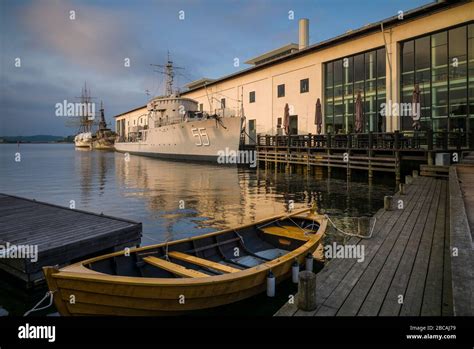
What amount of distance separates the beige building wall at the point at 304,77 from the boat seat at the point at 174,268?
24.4m

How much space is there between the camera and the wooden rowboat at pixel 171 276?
5.20 metres

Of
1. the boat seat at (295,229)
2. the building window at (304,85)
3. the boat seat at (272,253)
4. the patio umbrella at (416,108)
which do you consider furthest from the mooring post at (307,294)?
the building window at (304,85)

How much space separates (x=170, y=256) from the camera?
696 cm

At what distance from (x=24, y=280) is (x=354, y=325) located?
6.26m

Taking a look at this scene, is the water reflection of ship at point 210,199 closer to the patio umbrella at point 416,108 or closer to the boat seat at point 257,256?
the boat seat at point 257,256

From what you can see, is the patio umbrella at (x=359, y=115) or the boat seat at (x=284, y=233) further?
the patio umbrella at (x=359, y=115)

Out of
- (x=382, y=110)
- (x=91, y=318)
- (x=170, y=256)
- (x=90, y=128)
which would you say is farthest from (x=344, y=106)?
(x=90, y=128)

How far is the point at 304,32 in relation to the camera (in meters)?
40.3

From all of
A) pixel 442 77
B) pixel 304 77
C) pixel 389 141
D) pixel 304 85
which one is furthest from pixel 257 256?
pixel 304 77

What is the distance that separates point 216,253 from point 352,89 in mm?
26580

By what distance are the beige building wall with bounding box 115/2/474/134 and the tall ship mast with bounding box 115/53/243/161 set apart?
8.81ft

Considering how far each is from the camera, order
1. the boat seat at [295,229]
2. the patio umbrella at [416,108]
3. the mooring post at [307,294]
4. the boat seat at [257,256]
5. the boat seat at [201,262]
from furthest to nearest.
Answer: the patio umbrella at [416,108]
the boat seat at [295,229]
the boat seat at [257,256]
the boat seat at [201,262]
the mooring post at [307,294]

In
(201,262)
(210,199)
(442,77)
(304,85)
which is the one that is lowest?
(210,199)

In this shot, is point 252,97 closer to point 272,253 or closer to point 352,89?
point 352,89
